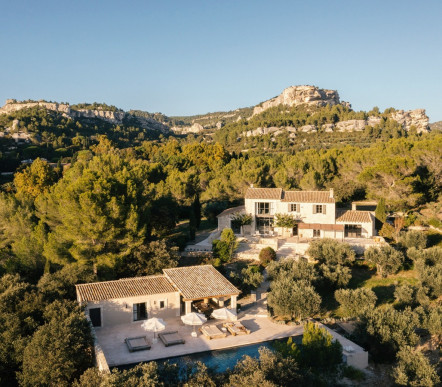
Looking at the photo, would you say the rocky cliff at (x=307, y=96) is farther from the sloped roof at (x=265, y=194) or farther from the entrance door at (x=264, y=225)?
the entrance door at (x=264, y=225)

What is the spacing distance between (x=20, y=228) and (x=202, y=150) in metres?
42.3

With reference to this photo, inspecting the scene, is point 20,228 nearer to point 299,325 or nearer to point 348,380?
point 299,325

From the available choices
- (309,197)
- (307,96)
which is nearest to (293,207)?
(309,197)

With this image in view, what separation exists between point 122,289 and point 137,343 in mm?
4052

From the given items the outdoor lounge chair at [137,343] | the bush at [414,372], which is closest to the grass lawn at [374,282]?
the bush at [414,372]

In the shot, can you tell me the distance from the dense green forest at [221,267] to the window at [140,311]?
353 centimetres

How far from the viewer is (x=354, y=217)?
32.8 meters

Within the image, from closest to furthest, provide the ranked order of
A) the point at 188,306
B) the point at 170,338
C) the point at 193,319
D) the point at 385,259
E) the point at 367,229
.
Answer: the point at 170,338, the point at 193,319, the point at 188,306, the point at 385,259, the point at 367,229

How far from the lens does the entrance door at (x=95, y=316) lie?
1896 cm

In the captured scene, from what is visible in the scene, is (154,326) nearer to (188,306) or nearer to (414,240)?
(188,306)

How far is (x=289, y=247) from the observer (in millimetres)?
30797

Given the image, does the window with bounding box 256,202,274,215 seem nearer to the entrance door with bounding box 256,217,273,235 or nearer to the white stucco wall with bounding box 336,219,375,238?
the entrance door with bounding box 256,217,273,235

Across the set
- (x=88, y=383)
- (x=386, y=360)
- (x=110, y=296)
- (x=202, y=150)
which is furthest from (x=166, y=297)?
(x=202, y=150)

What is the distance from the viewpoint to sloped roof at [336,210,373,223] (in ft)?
106
